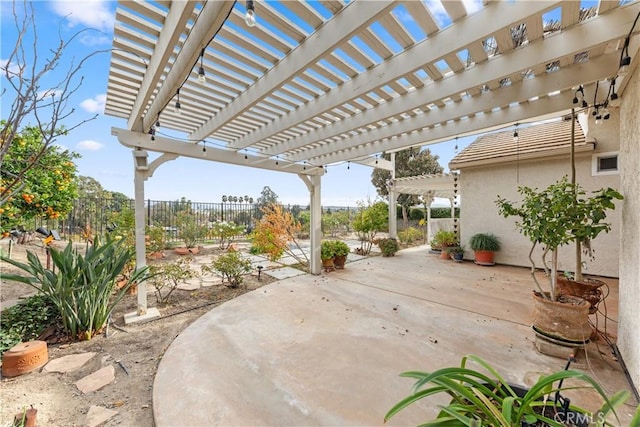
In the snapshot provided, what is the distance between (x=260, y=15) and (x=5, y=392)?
A: 368 centimetres

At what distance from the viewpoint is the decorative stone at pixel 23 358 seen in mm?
2277

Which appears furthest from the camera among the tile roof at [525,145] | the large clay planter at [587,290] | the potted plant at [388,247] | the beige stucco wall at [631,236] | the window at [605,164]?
the potted plant at [388,247]

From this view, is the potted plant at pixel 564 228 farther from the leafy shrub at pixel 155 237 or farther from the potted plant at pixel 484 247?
the leafy shrub at pixel 155 237

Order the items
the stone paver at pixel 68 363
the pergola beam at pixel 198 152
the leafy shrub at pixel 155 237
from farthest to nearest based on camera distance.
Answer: the leafy shrub at pixel 155 237
the pergola beam at pixel 198 152
the stone paver at pixel 68 363

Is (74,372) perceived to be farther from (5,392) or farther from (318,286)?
(318,286)

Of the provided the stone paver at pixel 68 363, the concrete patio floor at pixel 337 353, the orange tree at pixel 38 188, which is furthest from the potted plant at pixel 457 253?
the orange tree at pixel 38 188

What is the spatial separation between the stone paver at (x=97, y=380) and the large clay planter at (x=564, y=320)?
14.5 feet

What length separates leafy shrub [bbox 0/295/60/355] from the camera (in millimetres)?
2521

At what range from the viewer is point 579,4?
6.31 ft

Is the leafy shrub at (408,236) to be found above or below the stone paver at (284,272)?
above

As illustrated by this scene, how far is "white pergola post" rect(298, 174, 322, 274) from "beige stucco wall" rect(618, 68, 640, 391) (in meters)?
4.69

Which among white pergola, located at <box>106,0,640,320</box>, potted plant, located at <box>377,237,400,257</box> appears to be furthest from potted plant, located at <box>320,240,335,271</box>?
white pergola, located at <box>106,0,640,320</box>

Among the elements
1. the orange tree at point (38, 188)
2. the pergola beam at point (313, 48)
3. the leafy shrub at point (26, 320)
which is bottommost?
the leafy shrub at point (26, 320)

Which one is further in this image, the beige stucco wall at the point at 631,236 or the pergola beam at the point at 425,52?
the beige stucco wall at the point at 631,236
